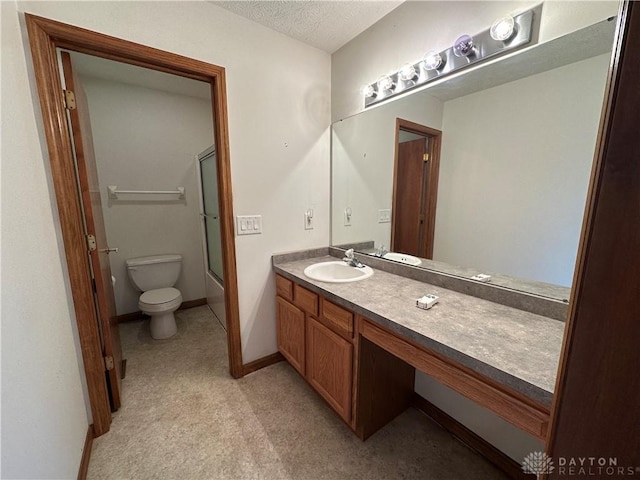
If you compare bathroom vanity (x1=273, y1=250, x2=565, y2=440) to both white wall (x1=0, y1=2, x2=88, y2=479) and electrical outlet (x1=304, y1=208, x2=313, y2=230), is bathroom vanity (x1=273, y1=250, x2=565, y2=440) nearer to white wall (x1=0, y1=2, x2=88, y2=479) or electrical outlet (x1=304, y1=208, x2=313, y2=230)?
electrical outlet (x1=304, y1=208, x2=313, y2=230)

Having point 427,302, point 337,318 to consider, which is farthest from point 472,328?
point 337,318

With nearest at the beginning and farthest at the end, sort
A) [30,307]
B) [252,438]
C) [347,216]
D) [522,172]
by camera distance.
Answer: [30,307] < [522,172] < [252,438] < [347,216]

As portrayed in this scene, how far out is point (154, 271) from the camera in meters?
2.68

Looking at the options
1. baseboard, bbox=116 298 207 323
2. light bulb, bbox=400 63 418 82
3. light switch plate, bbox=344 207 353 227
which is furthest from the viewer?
baseboard, bbox=116 298 207 323

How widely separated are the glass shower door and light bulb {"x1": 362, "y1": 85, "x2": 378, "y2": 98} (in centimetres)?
151

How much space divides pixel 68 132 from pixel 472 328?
2.08 meters

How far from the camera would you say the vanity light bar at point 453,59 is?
1081 mm

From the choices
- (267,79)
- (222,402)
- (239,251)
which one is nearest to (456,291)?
(239,251)

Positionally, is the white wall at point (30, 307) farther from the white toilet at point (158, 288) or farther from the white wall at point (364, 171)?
the white wall at point (364, 171)

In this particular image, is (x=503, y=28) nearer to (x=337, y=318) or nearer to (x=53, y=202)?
(x=337, y=318)

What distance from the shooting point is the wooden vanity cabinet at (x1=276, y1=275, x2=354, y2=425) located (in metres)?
1.36

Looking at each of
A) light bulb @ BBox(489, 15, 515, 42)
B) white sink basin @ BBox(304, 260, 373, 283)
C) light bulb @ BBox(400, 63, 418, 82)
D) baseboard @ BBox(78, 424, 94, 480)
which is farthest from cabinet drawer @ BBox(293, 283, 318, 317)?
light bulb @ BBox(489, 15, 515, 42)

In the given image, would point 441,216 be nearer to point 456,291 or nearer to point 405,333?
point 456,291

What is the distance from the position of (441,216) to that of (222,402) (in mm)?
1812
